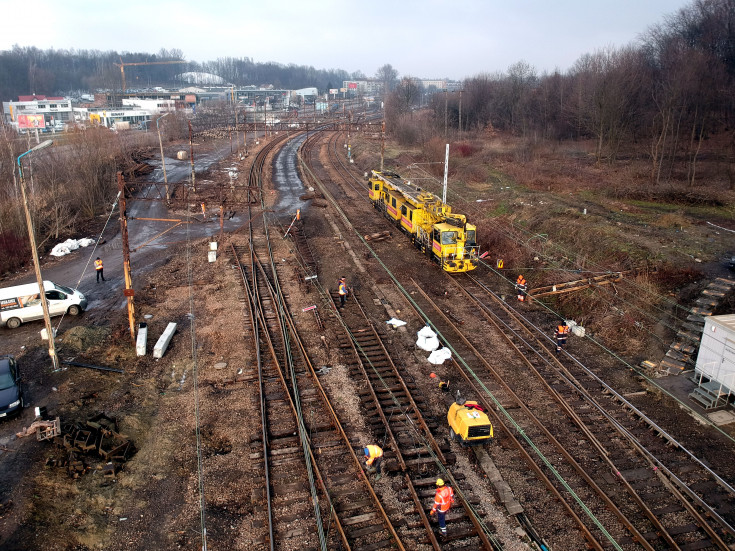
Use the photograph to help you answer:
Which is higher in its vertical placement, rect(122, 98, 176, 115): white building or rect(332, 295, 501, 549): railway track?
rect(122, 98, 176, 115): white building

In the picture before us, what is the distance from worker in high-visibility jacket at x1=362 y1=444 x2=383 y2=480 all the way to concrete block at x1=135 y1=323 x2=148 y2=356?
960 centimetres

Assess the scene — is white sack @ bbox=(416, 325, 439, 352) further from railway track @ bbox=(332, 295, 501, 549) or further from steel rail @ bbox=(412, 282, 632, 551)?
railway track @ bbox=(332, 295, 501, 549)

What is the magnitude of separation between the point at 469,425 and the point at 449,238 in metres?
12.9

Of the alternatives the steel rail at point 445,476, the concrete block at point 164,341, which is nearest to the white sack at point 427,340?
the steel rail at point 445,476

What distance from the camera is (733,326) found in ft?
46.7

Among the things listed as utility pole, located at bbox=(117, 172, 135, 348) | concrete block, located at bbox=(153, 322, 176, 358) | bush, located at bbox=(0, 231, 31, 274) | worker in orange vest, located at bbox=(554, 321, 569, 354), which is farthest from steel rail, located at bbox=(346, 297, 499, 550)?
bush, located at bbox=(0, 231, 31, 274)

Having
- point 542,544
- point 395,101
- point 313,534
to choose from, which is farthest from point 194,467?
point 395,101

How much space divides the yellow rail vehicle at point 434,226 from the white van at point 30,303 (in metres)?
16.2

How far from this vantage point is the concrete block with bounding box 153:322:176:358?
57.7 ft

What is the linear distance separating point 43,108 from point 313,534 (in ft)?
418

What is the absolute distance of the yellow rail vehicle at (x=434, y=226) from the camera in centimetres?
2428

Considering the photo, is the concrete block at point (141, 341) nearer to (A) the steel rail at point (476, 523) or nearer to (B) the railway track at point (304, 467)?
(B) the railway track at point (304, 467)

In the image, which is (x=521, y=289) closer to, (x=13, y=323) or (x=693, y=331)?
(x=693, y=331)

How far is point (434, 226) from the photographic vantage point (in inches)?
996
